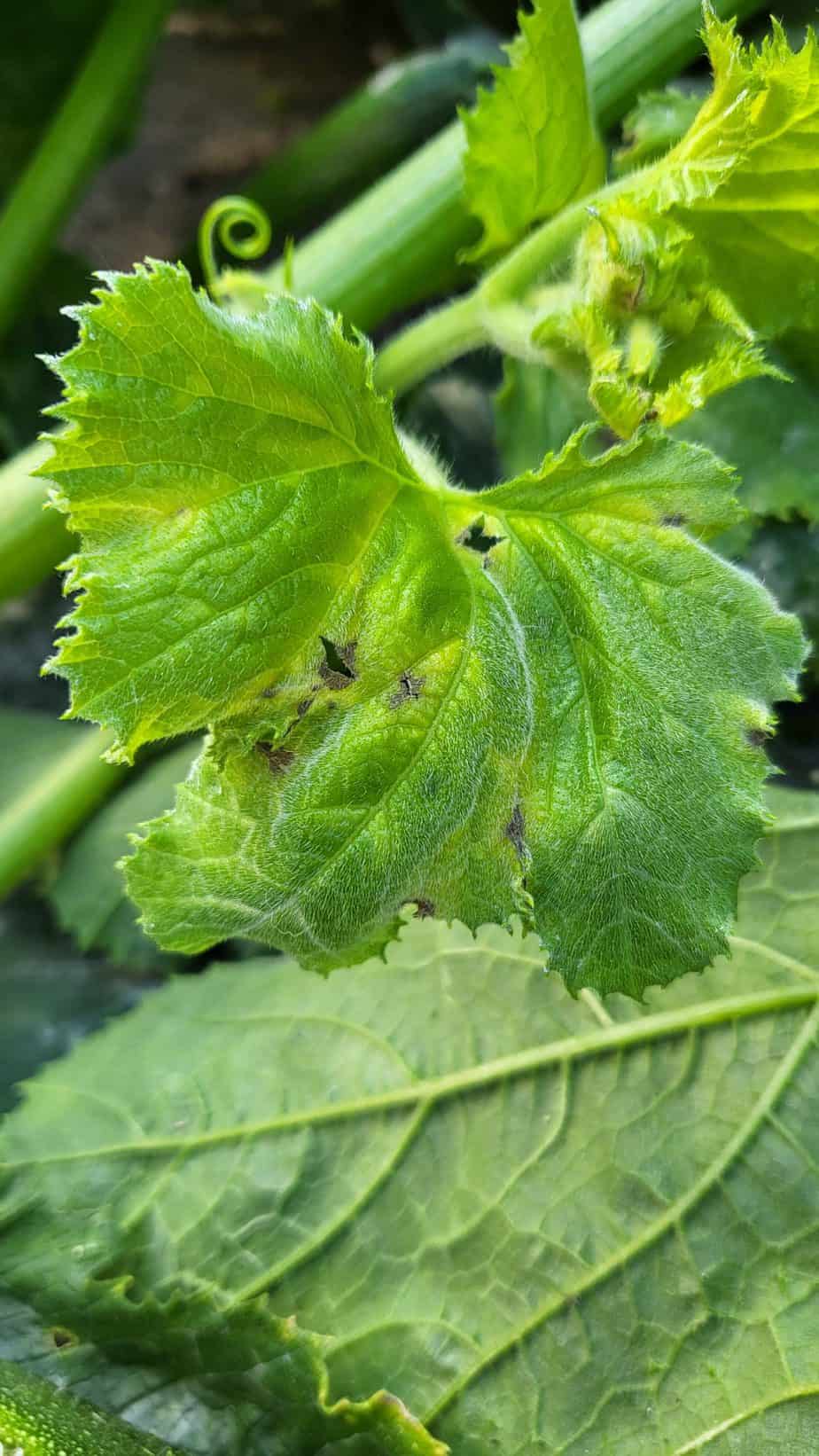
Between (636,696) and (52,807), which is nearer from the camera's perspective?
(636,696)

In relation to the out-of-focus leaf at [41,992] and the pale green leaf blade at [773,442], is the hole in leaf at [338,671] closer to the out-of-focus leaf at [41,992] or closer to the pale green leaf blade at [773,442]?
the pale green leaf blade at [773,442]

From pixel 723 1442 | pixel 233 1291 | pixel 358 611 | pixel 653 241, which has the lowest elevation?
pixel 723 1442

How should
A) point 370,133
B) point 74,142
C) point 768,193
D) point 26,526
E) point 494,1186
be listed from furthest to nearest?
point 370,133 < point 74,142 < point 26,526 < point 494,1186 < point 768,193

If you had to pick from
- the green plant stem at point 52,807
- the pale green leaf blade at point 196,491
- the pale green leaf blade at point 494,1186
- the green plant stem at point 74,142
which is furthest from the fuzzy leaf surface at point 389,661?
the green plant stem at point 74,142

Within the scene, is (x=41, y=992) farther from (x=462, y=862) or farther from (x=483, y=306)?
(x=483, y=306)

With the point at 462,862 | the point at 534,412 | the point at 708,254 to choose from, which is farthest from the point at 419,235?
the point at 462,862

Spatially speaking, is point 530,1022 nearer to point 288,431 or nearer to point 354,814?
point 354,814

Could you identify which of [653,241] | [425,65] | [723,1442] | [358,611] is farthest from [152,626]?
[425,65]

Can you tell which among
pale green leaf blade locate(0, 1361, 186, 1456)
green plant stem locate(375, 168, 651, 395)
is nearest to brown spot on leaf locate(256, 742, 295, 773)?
green plant stem locate(375, 168, 651, 395)
